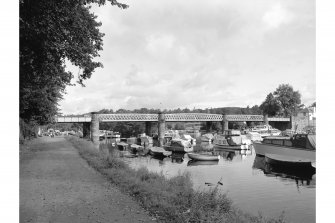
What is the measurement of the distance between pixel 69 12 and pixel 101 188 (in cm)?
713

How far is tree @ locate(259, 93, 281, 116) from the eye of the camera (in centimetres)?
12525

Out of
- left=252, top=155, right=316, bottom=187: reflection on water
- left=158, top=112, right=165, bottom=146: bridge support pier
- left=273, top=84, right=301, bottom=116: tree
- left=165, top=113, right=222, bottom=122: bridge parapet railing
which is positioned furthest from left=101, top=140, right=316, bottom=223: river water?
left=273, top=84, right=301, bottom=116: tree

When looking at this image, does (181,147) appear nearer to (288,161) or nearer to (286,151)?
(286,151)

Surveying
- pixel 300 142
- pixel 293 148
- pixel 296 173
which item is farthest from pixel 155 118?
pixel 296 173

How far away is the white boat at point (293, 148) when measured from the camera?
29.6 meters

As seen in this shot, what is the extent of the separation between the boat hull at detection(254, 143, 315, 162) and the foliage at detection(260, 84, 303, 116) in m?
89.6

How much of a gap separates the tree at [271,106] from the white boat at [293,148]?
9217cm

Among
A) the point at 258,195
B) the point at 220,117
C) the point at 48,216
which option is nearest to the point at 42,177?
the point at 48,216

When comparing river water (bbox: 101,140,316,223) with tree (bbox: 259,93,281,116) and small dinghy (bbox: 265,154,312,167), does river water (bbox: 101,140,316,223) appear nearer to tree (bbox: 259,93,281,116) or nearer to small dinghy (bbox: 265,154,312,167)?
small dinghy (bbox: 265,154,312,167)

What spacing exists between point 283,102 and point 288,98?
8.37 ft

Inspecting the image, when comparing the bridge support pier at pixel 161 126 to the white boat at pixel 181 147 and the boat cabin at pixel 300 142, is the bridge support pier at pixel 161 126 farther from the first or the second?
the boat cabin at pixel 300 142

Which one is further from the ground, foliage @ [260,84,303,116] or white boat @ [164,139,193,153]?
foliage @ [260,84,303,116]

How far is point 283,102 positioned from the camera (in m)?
125

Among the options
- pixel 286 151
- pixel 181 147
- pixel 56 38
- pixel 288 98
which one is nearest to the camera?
pixel 56 38
